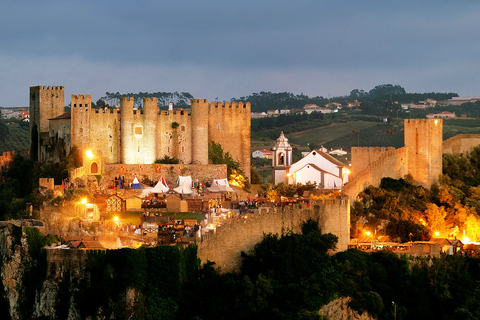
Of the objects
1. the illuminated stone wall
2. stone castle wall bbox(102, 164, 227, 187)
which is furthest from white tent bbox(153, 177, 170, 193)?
the illuminated stone wall

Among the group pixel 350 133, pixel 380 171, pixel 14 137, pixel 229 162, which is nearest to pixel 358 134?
pixel 350 133

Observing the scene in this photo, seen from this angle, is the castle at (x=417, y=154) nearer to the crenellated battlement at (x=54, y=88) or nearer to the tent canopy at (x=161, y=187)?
the tent canopy at (x=161, y=187)

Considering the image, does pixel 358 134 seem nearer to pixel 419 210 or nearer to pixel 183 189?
pixel 183 189

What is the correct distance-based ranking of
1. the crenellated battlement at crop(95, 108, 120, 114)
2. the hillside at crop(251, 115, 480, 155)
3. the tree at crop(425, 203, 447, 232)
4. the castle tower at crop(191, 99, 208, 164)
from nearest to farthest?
the tree at crop(425, 203, 447, 232) → the crenellated battlement at crop(95, 108, 120, 114) → the castle tower at crop(191, 99, 208, 164) → the hillside at crop(251, 115, 480, 155)

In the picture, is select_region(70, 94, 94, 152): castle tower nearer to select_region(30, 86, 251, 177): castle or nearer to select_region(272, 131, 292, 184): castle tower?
select_region(30, 86, 251, 177): castle

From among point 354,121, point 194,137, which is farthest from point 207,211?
point 354,121
